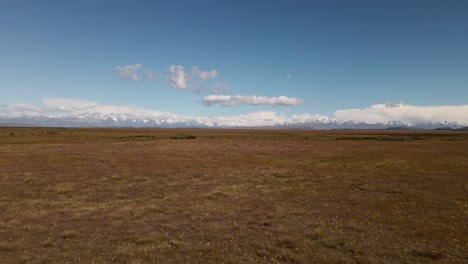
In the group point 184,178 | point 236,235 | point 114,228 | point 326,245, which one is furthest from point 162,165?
point 326,245

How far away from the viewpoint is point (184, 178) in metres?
38.1

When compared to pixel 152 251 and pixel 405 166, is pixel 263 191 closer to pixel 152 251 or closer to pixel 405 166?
pixel 152 251

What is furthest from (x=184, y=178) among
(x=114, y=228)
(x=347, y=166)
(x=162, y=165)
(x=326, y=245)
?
(x=347, y=166)

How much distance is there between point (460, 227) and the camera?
796 inches

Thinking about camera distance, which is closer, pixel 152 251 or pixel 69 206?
pixel 152 251

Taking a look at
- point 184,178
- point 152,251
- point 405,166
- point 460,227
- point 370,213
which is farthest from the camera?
point 405,166

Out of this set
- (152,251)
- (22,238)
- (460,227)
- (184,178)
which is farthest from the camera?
(184,178)

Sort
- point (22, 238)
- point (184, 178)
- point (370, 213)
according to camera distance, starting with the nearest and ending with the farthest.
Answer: point (22, 238) → point (370, 213) → point (184, 178)

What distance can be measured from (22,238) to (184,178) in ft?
70.2

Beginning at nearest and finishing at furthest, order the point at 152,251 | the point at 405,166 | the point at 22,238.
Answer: the point at 152,251
the point at 22,238
the point at 405,166

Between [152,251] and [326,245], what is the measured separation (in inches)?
386

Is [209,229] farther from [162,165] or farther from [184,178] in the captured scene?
[162,165]

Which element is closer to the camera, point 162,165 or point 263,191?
point 263,191

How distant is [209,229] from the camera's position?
1988 cm
